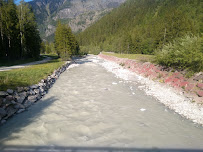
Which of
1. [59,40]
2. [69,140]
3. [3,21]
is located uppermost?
[3,21]

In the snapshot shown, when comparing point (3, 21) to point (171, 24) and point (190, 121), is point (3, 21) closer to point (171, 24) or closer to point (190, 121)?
point (190, 121)

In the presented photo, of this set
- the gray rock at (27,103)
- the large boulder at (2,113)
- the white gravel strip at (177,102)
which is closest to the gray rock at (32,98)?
the gray rock at (27,103)

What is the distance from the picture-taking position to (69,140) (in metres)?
4.83

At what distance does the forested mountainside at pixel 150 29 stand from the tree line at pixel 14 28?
26645mm

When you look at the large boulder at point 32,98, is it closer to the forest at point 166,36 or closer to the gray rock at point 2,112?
the gray rock at point 2,112

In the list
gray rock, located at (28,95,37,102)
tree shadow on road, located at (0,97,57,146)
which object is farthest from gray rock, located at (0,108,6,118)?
gray rock, located at (28,95,37,102)

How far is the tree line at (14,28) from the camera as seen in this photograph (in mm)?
24781

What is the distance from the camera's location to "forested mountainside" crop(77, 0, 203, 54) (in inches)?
1077

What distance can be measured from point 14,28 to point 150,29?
227 ft

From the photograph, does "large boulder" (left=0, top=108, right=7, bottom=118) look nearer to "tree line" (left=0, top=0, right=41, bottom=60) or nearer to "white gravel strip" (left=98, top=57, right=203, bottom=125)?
"white gravel strip" (left=98, top=57, right=203, bottom=125)

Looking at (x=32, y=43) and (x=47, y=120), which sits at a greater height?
(x=32, y=43)

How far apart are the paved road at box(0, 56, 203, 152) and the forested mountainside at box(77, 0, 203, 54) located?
8.60 m

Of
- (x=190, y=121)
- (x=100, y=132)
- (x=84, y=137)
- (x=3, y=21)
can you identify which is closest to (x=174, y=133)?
(x=190, y=121)

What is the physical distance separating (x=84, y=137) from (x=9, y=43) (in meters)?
28.1
